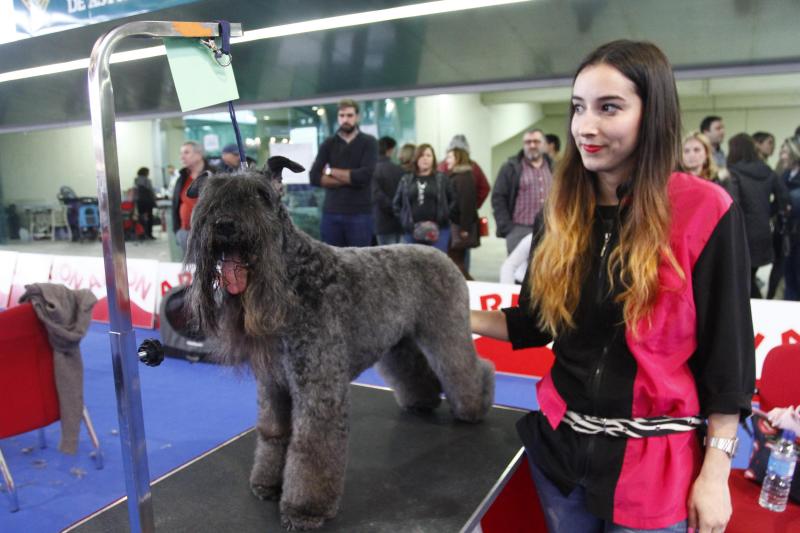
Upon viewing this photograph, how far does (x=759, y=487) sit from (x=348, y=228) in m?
3.46

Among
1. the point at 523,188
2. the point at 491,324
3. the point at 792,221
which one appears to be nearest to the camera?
the point at 491,324

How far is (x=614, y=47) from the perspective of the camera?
1.02 metres

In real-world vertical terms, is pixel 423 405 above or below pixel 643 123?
below

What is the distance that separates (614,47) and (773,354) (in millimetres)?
1368

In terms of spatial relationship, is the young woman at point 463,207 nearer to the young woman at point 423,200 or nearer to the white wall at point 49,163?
the young woman at point 423,200

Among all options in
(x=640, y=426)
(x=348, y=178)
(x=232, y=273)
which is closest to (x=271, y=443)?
(x=232, y=273)

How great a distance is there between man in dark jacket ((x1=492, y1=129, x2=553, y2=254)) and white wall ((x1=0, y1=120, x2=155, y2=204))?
6.62 meters

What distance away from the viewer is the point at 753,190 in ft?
13.3

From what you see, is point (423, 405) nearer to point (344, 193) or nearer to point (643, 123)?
point (643, 123)

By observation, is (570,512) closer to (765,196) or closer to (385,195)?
(765,196)

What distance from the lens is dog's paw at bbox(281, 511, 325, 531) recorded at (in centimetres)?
140

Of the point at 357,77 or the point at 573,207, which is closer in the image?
the point at 573,207

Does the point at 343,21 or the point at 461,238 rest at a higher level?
the point at 343,21

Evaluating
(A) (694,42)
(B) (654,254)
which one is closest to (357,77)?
(A) (694,42)
